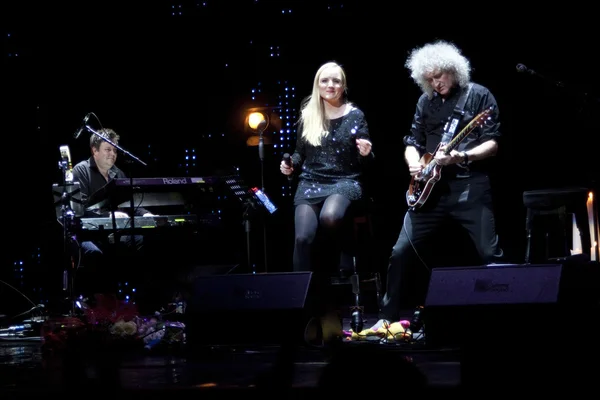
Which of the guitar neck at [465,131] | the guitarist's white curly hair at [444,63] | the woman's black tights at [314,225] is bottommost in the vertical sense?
the woman's black tights at [314,225]

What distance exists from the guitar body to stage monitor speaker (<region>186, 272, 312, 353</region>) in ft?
3.66

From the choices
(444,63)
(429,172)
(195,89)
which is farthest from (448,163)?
(195,89)

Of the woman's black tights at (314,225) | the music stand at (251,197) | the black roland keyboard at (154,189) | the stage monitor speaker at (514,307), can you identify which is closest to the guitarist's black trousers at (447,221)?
the woman's black tights at (314,225)

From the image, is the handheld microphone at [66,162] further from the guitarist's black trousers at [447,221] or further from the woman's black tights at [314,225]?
the guitarist's black trousers at [447,221]

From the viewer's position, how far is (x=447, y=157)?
519cm

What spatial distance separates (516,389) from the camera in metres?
2.54

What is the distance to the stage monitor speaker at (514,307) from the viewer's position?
410 cm

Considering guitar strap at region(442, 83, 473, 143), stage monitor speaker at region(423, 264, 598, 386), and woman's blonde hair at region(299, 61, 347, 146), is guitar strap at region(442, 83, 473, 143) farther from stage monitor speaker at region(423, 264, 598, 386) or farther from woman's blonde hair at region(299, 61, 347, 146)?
stage monitor speaker at region(423, 264, 598, 386)

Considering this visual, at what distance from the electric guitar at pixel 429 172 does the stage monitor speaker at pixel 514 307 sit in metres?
0.89

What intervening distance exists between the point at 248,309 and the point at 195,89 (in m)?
4.93

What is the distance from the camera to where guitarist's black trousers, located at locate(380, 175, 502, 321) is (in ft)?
17.1

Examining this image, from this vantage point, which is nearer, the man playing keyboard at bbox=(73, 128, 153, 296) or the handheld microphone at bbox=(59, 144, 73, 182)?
the handheld microphone at bbox=(59, 144, 73, 182)

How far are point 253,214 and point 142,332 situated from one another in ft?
6.50

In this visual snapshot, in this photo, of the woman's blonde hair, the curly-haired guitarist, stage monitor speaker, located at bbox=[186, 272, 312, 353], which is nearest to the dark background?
the woman's blonde hair
